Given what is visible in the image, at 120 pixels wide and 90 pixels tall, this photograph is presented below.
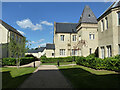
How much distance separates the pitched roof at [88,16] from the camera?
74.7ft

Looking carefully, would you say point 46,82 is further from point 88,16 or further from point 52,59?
point 88,16

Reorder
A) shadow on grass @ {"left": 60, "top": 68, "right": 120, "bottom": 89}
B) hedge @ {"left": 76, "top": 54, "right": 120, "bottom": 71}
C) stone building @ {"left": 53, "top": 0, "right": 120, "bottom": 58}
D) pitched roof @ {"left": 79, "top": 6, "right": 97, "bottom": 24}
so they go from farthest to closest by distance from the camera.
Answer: pitched roof @ {"left": 79, "top": 6, "right": 97, "bottom": 24} < stone building @ {"left": 53, "top": 0, "right": 120, "bottom": 58} < hedge @ {"left": 76, "top": 54, "right": 120, "bottom": 71} < shadow on grass @ {"left": 60, "top": 68, "right": 120, "bottom": 89}

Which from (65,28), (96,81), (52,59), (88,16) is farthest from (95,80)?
(65,28)

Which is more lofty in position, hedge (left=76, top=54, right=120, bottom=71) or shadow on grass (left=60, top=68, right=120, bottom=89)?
hedge (left=76, top=54, right=120, bottom=71)

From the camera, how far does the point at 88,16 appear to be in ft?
77.9

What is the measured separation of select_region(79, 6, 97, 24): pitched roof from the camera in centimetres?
2278

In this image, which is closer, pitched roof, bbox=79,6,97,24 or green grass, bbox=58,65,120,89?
green grass, bbox=58,65,120,89

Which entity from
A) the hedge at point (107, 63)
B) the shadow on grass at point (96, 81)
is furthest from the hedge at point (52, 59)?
the shadow on grass at point (96, 81)

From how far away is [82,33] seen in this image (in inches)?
867

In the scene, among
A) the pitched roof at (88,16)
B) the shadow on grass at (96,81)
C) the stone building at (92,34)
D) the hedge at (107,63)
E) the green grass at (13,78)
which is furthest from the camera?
the pitched roof at (88,16)

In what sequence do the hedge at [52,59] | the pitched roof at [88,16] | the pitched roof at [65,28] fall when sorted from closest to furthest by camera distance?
the hedge at [52,59]
the pitched roof at [88,16]
the pitched roof at [65,28]

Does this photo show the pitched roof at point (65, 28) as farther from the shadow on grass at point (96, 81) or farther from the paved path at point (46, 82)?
the shadow on grass at point (96, 81)

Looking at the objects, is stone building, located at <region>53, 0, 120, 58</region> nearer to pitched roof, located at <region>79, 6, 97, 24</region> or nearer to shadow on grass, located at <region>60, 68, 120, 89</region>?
pitched roof, located at <region>79, 6, 97, 24</region>

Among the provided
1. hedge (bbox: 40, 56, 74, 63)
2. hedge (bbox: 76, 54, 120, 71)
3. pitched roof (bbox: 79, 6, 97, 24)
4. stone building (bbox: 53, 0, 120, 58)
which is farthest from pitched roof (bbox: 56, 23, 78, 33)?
hedge (bbox: 76, 54, 120, 71)
